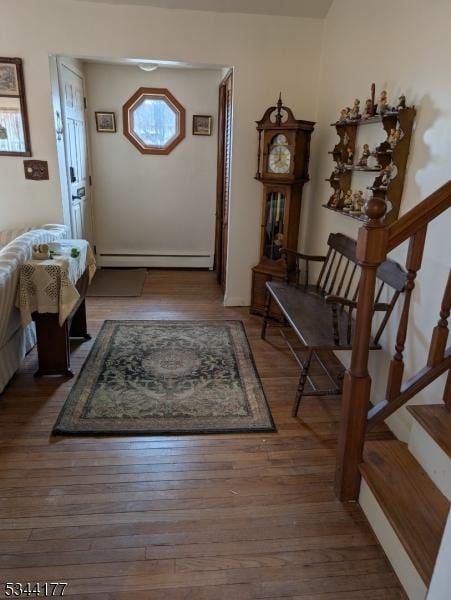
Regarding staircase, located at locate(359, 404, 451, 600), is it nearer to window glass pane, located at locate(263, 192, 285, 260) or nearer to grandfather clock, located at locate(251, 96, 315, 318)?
grandfather clock, located at locate(251, 96, 315, 318)

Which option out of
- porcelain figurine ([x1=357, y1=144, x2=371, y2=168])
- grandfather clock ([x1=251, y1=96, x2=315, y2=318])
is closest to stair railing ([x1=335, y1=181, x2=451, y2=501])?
porcelain figurine ([x1=357, y1=144, x2=371, y2=168])

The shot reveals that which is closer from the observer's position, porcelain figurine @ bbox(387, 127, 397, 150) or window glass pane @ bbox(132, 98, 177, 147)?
porcelain figurine @ bbox(387, 127, 397, 150)

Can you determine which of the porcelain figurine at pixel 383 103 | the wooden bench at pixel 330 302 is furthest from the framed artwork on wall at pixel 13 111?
the porcelain figurine at pixel 383 103

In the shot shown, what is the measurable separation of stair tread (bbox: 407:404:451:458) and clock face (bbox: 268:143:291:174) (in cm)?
236

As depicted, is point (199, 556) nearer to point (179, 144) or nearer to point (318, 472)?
point (318, 472)

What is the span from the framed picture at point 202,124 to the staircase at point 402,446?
4073 millimetres

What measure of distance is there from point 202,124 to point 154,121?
570 mm

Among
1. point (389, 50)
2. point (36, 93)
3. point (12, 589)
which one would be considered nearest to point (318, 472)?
point (12, 589)

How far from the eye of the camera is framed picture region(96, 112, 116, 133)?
16.5ft

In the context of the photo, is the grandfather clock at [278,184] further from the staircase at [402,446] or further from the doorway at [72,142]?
the staircase at [402,446]

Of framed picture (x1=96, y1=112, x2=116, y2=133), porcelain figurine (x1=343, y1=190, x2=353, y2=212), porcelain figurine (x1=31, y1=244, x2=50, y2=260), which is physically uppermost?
framed picture (x1=96, y1=112, x2=116, y2=133)

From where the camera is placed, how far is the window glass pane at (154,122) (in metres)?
5.10

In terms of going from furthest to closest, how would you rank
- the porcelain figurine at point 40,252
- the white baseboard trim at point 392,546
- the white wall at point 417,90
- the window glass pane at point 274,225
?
the window glass pane at point 274,225, the porcelain figurine at point 40,252, the white wall at point 417,90, the white baseboard trim at point 392,546

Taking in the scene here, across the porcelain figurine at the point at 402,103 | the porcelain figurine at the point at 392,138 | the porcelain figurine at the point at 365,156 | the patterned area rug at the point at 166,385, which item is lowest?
the patterned area rug at the point at 166,385
